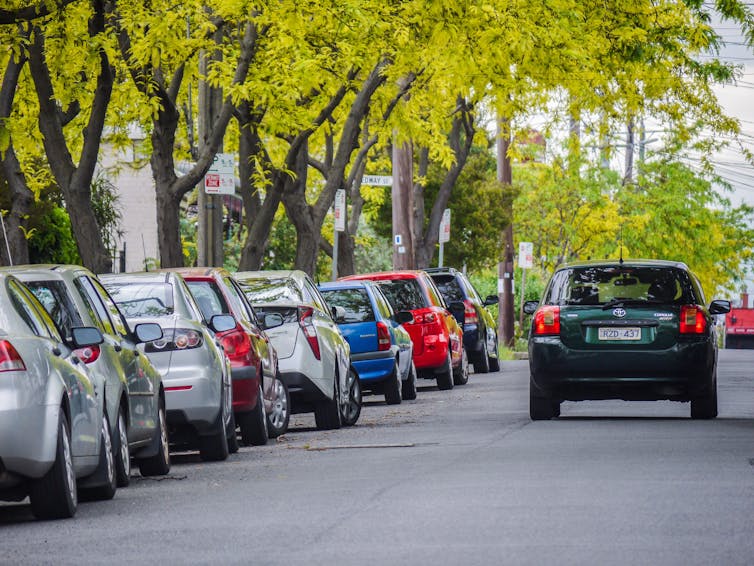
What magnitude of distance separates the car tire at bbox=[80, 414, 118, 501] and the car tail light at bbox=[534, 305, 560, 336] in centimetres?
711

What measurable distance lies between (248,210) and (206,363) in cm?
1523

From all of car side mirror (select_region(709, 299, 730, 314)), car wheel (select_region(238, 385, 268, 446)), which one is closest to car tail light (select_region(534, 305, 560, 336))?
car side mirror (select_region(709, 299, 730, 314))

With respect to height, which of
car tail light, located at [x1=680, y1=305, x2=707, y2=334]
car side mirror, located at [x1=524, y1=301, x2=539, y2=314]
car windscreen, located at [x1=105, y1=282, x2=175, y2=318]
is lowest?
car tail light, located at [x1=680, y1=305, x2=707, y2=334]

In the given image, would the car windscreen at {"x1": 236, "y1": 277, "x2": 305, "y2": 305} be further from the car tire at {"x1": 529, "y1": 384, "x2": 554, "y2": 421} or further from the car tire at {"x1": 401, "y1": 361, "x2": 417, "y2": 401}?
the car tire at {"x1": 401, "y1": 361, "x2": 417, "y2": 401}

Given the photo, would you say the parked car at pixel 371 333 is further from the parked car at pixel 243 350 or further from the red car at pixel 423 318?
the parked car at pixel 243 350

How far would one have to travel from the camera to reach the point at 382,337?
21.7m

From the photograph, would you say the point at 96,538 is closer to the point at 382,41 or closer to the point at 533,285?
the point at 382,41

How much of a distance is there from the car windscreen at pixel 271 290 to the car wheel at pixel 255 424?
267 cm

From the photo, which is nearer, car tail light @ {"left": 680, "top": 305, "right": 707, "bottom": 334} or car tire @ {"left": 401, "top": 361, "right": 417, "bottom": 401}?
car tail light @ {"left": 680, "top": 305, "right": 707, "bottom": 334}

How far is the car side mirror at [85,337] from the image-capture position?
10766 millimetres

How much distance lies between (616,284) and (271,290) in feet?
11.4

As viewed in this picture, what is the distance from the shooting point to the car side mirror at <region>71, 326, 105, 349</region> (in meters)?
10.8

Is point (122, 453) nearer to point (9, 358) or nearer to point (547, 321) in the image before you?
point (9, 358)

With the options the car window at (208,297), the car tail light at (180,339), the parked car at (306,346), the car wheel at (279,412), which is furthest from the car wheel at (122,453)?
the parked car at (306,346)
